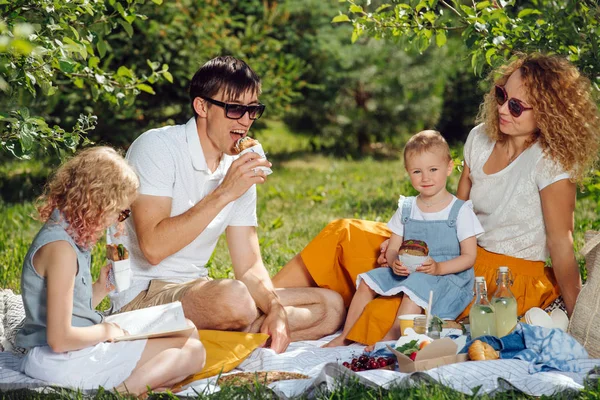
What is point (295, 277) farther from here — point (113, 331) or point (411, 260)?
point (113, 331)

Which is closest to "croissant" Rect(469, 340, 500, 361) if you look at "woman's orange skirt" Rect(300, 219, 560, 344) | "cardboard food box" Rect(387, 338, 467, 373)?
"cardboard food box" Rect(387, 338, 467, 373)

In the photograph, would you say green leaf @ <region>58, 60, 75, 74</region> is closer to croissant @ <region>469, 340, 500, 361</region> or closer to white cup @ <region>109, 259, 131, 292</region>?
white cup @ <region>109, 259, 131, 292</region>

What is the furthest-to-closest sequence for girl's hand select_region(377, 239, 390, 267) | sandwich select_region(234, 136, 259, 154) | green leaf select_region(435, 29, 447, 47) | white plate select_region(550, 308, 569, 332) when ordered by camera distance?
1. green leaf select_region(435, 29, 447, 47)
2. girl's hand select_region(377, 239, 390, 267)
3. sandwich select_region(234, 136, 259, 154)
4. white plate select_region(550, 308, 569, 332)

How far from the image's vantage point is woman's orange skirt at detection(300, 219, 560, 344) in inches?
167

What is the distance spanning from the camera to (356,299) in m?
4.39

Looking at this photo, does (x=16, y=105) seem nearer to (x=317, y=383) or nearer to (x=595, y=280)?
(x=317, y=383)

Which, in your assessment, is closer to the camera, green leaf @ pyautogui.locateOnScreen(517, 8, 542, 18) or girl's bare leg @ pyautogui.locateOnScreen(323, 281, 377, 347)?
girl's bare leg @ pyautogui.locateOnScreen(323, 281, 377, 347)

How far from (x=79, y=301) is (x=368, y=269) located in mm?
1673

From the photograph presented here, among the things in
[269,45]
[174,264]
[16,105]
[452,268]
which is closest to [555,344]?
[452,268]

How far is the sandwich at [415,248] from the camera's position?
13.5ft

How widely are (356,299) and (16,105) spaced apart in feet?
6.33

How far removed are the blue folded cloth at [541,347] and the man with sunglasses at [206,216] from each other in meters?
1.02

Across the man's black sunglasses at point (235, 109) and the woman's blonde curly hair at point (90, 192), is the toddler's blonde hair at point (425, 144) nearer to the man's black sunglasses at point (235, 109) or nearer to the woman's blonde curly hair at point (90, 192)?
the man's black sunglasses at point (235, 109)

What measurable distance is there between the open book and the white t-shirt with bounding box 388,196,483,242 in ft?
4.33
